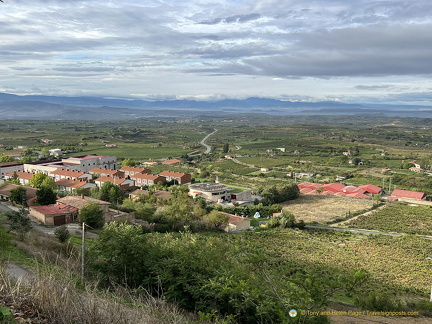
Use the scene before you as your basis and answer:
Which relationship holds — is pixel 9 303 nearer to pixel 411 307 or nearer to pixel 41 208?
pixel 411 307

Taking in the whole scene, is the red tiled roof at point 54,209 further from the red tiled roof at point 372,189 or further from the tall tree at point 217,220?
the red tiled roof at point 372,189

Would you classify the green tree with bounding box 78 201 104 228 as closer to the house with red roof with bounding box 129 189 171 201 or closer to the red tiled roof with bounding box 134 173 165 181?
the house with red roof with bounding box 129 189 171 201

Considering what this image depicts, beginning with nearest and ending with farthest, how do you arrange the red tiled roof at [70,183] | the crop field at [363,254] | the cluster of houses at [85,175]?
the crop field at [363,254] → the red tiled roof at [70,183] → the cluster of houses at [85,175]

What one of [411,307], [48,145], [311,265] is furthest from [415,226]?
[48,145]

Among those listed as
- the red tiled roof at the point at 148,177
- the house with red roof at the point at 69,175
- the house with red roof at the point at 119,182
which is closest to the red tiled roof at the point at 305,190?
the red tiled roof at the point at 148,177

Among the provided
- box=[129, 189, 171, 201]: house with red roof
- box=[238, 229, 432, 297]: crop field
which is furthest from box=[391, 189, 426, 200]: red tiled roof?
box=[129, 189, 171, 201]: house with red roof

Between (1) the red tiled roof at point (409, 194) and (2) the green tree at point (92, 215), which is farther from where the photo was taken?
(1) the red tiled roof at point (409, 194)

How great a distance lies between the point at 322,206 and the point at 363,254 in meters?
16.3

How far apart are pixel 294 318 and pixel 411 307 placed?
9.77 m

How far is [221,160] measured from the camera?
70938 mm

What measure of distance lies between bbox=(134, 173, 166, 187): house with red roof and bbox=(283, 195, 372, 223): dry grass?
52.7 feet

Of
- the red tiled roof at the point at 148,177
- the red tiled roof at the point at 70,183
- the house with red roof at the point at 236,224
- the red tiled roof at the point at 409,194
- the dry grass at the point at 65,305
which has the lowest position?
the red tiled roof at the point at 409,194

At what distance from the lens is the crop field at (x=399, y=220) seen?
30031 mm

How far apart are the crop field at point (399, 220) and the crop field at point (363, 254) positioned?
288 centimetres
